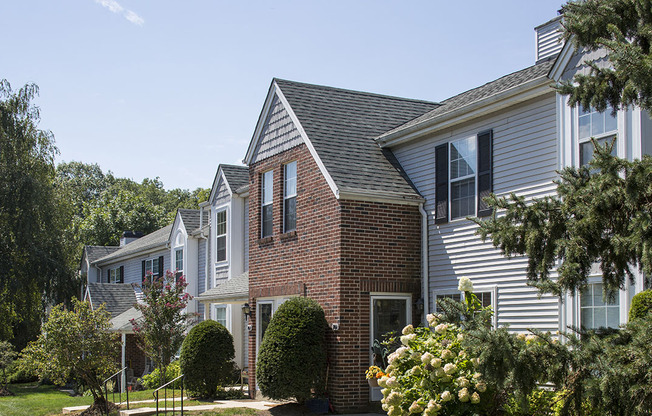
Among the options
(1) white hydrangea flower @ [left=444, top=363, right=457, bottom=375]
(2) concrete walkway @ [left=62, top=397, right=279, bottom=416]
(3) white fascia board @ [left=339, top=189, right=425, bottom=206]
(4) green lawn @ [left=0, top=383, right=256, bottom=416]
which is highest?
(3) white fascia board @ [left=339, top=189, right=425, bottom=206]

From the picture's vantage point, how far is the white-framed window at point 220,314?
22906mm

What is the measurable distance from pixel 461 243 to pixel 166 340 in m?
Answer: 12.1

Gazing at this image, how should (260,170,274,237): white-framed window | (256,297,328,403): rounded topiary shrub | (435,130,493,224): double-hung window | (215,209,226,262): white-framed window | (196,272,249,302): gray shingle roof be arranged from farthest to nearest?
(215,209,226,262): white-framed window → (196,272,249,302): gray shingle roof → (260,170,274,237): white-framed window → (256,297,328,403): rounded topiary shrub → (435,130,493,224): double-hung window

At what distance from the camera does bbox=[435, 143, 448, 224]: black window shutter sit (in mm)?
14750

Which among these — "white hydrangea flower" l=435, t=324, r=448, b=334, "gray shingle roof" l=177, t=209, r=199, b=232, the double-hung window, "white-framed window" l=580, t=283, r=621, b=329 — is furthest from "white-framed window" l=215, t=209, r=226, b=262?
"white hydrangea flower" l=435, t=324, r=448, b=334

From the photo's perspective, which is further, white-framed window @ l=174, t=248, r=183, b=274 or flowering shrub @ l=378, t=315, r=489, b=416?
white-framed window @ l=174, t=248, r=183, b=274

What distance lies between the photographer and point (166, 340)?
74.3 ft

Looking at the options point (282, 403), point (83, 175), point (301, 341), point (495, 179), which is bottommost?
point (282, 403)

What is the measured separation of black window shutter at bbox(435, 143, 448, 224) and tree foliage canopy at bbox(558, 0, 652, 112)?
8.71m

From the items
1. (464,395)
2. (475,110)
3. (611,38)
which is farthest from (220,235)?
(611,38)

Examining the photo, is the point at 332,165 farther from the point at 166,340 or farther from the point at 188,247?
the point at 188,247

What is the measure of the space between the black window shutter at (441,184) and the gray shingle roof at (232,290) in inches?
278

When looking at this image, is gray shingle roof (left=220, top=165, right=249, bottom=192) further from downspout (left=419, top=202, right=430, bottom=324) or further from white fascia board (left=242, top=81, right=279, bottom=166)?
downspout (left=419, top=202, right=430, bottom=324)

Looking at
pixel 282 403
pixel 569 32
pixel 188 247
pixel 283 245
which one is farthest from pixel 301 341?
pixel 188 247
